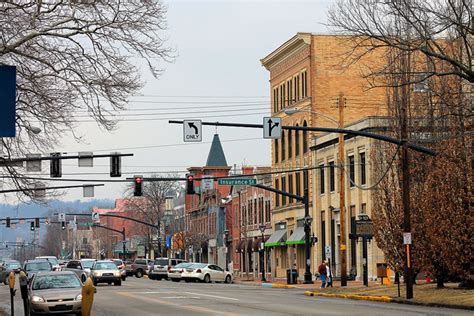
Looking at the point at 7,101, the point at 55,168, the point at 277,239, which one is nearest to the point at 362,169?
the point at 277,239

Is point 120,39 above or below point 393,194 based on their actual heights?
above

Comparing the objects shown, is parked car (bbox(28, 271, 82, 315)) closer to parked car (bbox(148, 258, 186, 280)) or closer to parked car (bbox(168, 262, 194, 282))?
parked car (bbox(168, 262, 194, 282))

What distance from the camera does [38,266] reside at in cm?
5462

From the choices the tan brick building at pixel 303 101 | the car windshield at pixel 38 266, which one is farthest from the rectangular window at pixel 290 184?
the car windshield at pixel 38 266

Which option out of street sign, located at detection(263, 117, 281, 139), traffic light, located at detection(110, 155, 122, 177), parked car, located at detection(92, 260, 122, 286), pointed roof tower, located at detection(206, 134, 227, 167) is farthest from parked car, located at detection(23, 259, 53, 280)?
pointed roof tower, located at detection(206, 134, 227, 167)

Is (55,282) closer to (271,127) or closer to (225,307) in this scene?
(225,307)

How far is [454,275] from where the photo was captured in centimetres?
4334

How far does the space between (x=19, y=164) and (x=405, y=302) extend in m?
15.5

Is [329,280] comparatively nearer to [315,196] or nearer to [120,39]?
[315,196]

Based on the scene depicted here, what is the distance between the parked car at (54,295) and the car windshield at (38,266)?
23.4m

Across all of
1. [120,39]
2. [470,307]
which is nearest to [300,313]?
[470,307]

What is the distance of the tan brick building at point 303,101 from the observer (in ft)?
238

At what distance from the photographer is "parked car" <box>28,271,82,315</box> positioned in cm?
2919

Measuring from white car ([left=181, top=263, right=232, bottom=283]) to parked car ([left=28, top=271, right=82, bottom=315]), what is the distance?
4130 cm
